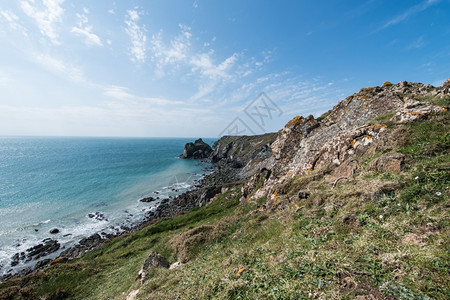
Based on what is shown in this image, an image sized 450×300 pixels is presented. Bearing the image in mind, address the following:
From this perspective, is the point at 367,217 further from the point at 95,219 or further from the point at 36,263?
the point at 95,219

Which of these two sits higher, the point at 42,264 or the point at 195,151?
the point at 195,151

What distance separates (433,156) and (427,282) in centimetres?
745

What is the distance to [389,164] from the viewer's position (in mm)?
8477

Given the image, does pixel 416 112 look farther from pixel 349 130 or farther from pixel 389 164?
pixel 389 164

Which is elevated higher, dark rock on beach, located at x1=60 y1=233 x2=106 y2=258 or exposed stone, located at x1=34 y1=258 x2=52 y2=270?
dark rock on beach, located at x1=60 y1=233 x2=106 y2=258

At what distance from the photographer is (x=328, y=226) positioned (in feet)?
22.2

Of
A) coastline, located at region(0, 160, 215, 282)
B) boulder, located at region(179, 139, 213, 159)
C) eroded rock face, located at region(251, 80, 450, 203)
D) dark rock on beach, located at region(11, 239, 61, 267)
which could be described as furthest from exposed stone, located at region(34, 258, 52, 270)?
boulder, located at region(179, 139, 213, 159)

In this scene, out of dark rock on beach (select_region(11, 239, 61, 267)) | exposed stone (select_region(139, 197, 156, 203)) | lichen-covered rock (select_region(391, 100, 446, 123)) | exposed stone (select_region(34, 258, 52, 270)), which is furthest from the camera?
exposed stone (select_region(139, 197, 156, 203))

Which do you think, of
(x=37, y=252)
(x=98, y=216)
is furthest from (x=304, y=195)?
(x=98, y=216)

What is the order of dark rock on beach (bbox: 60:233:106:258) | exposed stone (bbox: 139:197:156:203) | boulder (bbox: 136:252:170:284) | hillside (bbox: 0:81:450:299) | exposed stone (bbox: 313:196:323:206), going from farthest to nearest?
exposed stone (bbox: 139:197:156:203)
dark rock on beach (bbox: 60:233:106:258)
boulder (bbox: 136:252:170:284)
exposed stone (bbox: 313:196:323:206)
hillside (bbox: 0:81:450:299)

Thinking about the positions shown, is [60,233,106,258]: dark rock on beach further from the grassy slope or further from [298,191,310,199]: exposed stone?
[298,191,310,199]: exposed stone

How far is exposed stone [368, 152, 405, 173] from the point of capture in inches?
318

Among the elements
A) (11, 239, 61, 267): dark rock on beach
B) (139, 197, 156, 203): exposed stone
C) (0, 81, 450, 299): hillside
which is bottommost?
(11, 239, 61, 267): dark rock on beach

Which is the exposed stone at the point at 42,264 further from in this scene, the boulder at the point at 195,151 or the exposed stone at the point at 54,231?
the boulder at the point at 195,151
